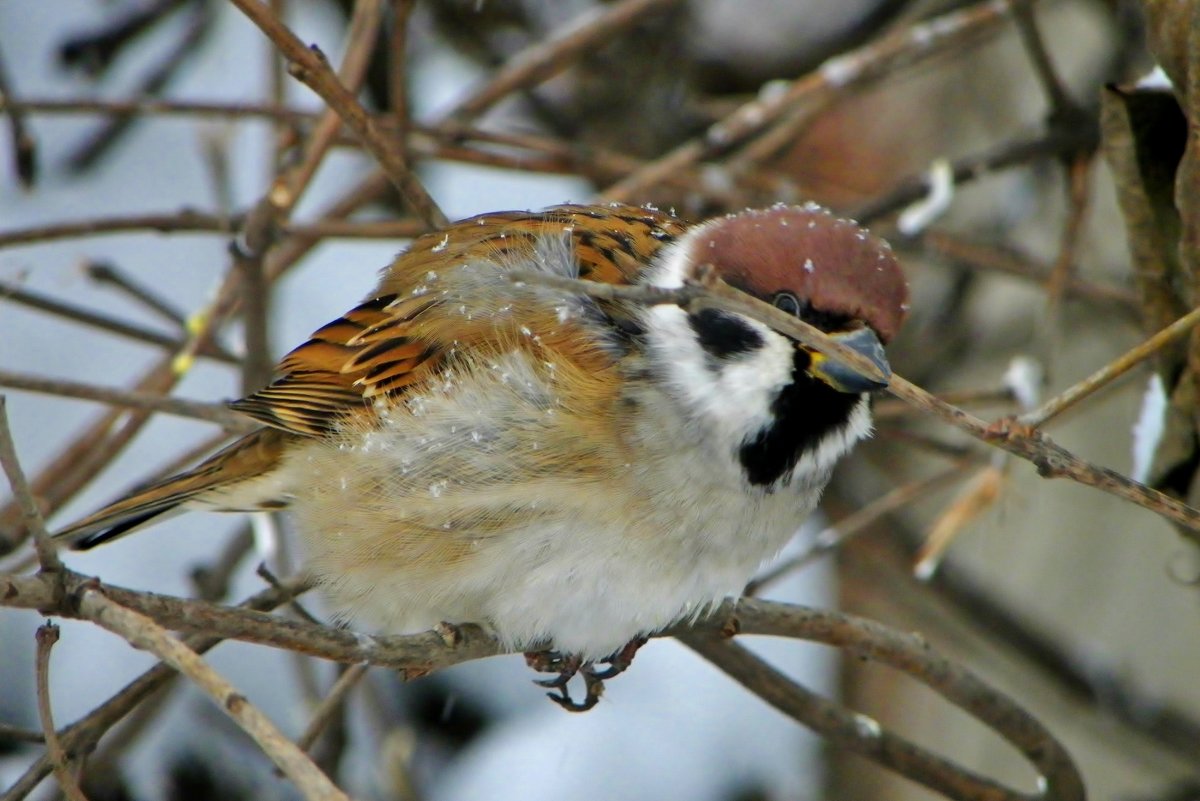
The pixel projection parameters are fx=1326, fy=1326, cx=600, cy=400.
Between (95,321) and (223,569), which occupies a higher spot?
(95,321)

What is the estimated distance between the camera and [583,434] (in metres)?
2.24

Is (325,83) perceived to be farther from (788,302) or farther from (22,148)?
(22,148)

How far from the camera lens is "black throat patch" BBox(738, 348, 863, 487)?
2218 mm

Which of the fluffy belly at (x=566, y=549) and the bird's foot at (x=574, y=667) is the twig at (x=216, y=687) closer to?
the fluffy belly at (x=566, y=549)

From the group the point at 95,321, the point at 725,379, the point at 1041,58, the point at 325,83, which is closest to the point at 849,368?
the point at 725,379

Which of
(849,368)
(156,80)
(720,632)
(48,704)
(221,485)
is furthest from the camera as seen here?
(156,80)

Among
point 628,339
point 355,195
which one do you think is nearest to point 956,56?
point 355,195

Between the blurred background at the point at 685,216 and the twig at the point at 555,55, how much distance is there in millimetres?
15

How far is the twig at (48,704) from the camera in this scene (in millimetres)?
1587

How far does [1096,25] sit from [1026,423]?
3025 millimetres

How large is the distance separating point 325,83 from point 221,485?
35.1 inches

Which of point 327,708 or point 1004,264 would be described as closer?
point 327,708

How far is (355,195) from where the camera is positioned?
3.40 m

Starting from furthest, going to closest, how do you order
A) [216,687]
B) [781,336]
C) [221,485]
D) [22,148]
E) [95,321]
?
[22,148]
[95,321]
[221,485]
[781,336]
[216,687]
